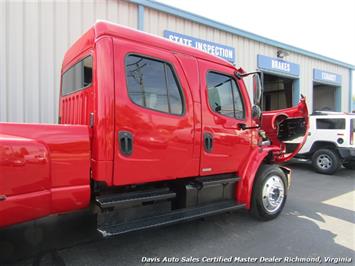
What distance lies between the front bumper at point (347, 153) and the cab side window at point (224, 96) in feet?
19.0

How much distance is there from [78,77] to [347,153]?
8.04 meters

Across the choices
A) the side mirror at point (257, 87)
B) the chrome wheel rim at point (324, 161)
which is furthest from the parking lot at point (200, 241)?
the chrome wheel rim at point (324, 161)

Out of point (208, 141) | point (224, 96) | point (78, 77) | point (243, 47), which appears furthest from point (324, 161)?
point (78, 77)

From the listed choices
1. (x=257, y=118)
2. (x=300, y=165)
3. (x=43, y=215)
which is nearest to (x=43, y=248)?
(x=43, y=215)

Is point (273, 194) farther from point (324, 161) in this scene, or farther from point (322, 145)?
point (322, 145)

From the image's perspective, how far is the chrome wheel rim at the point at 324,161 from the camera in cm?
869

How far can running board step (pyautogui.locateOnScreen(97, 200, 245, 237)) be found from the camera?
296 cm

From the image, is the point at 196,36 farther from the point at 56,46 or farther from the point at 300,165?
the point at 300,165

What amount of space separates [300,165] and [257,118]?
7.06 m

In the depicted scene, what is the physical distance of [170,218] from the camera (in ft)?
11.1

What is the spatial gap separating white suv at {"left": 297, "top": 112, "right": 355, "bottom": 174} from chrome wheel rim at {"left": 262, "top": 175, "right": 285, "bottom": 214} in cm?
490

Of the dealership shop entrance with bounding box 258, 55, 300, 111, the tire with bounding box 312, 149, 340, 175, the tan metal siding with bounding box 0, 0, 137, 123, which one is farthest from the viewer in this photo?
the dealership shop entrance with bounding box 258, 55, 300, 111

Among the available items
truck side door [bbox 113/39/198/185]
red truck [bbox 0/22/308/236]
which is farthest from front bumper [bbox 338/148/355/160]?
truck side door [bbox 113/39/198/185]

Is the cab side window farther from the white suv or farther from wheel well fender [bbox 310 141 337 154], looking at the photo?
wheel well fender [bbox 310 141 337 154]
